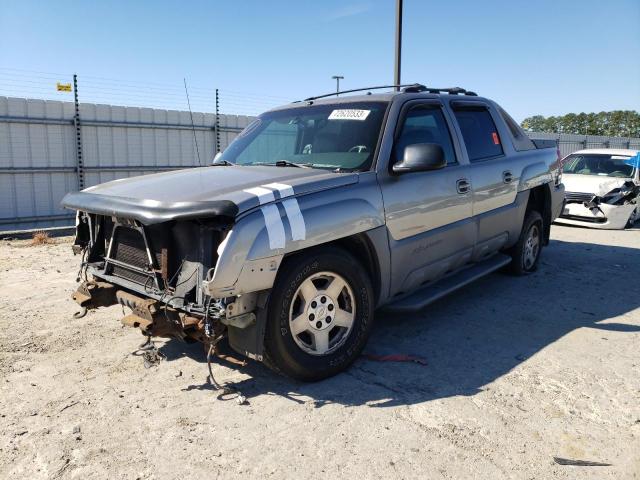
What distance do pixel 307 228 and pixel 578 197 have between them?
8.89 meters

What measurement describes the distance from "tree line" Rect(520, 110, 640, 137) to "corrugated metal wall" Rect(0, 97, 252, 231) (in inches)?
2384

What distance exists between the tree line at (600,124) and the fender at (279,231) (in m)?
67.2

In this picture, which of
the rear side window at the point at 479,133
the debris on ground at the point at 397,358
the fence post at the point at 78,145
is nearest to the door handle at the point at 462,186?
the rear side window at the point at 479,133

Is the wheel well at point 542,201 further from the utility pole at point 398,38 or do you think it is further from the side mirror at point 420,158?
the utility pole at point 398,38

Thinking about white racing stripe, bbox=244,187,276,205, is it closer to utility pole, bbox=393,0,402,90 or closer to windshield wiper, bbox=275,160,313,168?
windshield wiper, bbox=275,160,313,168

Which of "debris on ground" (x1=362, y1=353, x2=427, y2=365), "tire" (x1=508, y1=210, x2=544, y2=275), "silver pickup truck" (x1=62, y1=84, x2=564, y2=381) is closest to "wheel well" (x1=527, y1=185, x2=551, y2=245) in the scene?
"tire" (x1=508, y1=210, x2=544, y2=275)

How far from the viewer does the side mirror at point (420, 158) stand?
3.87 m

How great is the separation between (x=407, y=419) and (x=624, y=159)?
34.4 ft

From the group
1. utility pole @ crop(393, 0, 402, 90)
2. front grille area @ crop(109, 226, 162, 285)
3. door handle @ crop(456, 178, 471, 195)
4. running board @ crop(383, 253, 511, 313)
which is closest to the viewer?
front grille area @ crop(109, 226, 162, 285)

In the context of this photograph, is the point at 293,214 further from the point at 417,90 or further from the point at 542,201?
the point at 542,201

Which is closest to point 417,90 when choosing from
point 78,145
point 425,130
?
point 425,130

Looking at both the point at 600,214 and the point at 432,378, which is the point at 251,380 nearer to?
the point at 432,378

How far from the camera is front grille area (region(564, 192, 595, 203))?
→ 10.4 metres

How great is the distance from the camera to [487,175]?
5.14 meters
